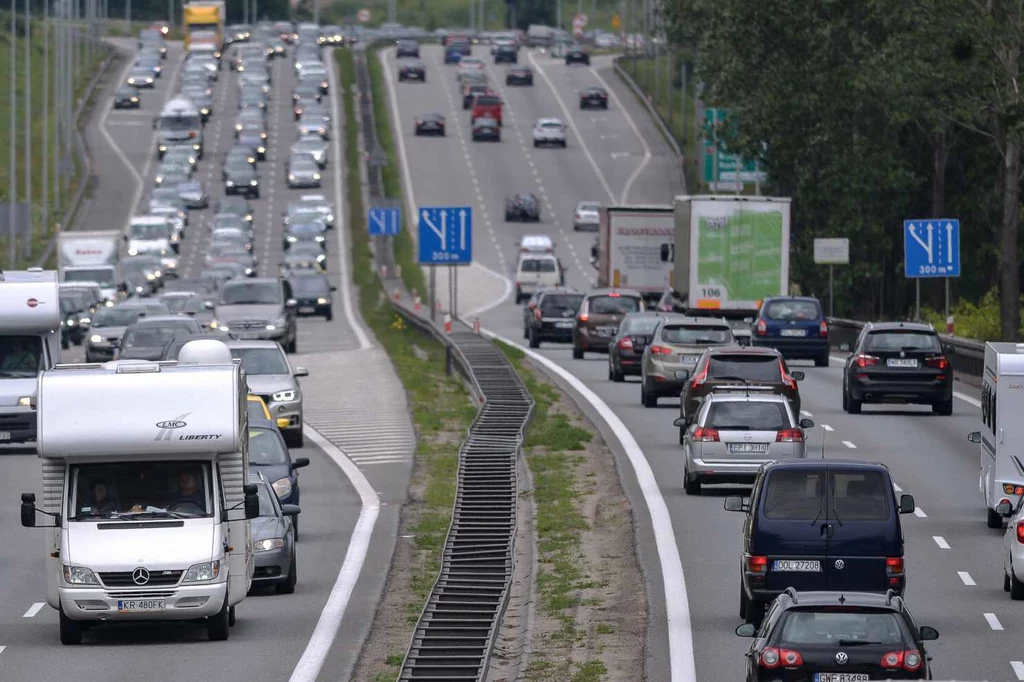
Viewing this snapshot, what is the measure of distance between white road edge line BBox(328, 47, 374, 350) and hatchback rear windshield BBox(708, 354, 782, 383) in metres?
23.3

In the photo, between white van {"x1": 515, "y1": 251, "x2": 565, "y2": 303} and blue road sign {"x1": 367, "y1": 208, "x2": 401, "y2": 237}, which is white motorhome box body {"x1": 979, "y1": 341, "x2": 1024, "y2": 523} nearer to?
white van {"x1": 515, "y1": 251, "x2": 565, "y2": 303}

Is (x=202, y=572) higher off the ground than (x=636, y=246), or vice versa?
(x=636, y=246)

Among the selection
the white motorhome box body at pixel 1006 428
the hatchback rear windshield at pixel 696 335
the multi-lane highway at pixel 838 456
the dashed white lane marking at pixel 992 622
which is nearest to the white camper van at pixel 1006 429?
the white motorhome box body at pixel 1006 428

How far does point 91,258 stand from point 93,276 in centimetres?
109

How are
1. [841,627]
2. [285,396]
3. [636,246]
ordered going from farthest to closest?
1. [636,246]
2. [285,396]
3. [841,627]

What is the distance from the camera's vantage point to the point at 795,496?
748 inches

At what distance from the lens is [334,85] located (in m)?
135

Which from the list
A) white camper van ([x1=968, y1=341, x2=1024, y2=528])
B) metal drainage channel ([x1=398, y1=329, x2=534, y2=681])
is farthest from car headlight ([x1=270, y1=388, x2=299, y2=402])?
white camper van ([x1=968, y1=341, x2=1024, y2=528])

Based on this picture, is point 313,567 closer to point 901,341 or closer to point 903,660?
point 903,660

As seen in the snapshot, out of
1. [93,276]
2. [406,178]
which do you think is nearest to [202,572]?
[93,276]

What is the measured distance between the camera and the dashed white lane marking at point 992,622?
19453 mm

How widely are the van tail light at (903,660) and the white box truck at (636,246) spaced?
47.8 meters

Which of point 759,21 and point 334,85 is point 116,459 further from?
→ point 334,85

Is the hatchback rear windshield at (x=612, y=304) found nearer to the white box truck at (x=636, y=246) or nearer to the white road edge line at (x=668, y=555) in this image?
the white road edge line at (x=668, y=555)
